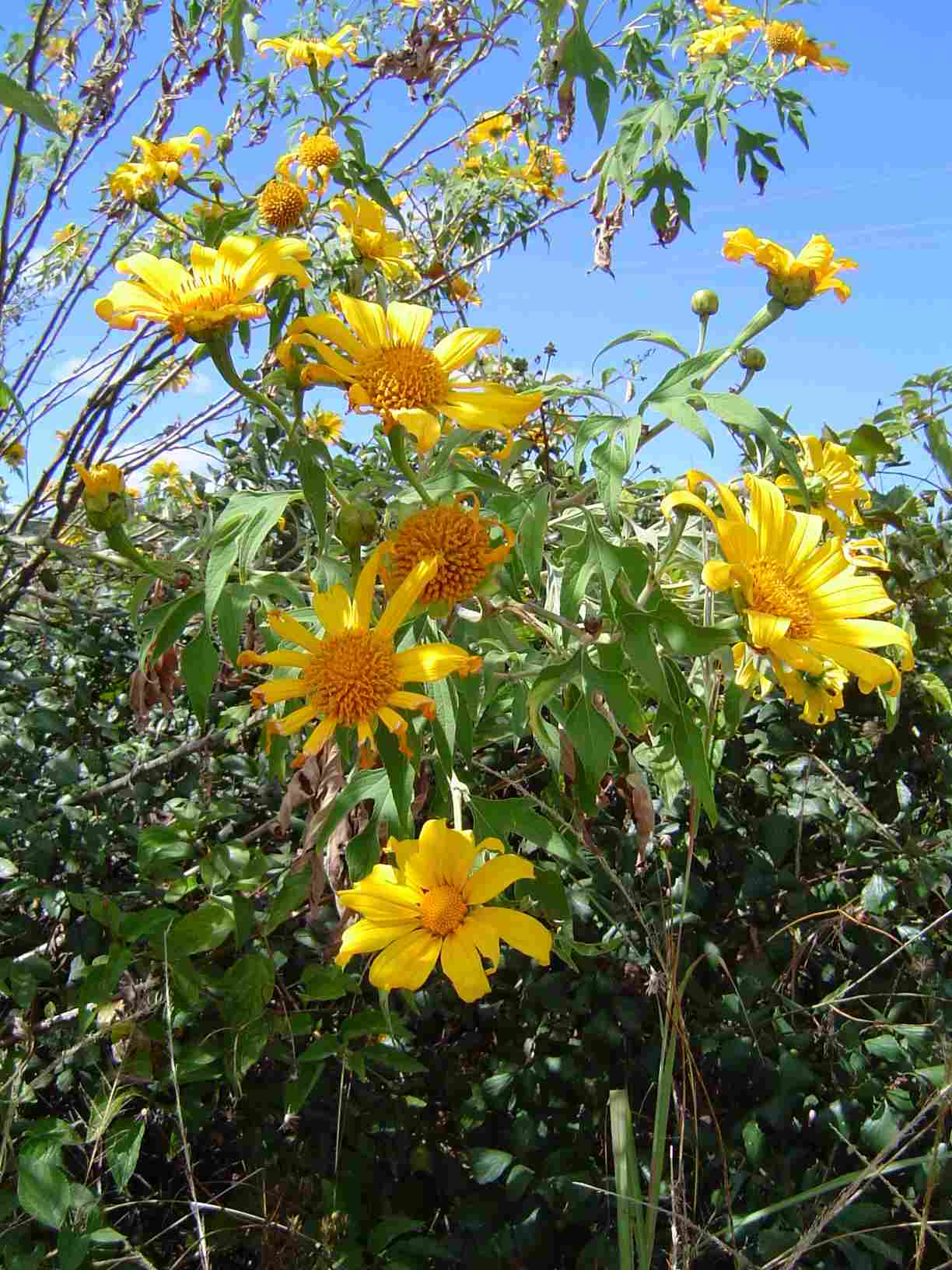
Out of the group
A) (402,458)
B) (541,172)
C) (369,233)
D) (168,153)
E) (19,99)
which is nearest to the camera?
(19,99)

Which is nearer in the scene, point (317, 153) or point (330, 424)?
point (317, 153)

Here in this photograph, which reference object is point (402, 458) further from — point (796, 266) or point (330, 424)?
point (330, 424)

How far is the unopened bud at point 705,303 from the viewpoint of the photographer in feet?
4.01

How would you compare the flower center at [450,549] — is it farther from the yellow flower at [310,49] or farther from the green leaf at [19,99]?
the yellow flower at [310,49]

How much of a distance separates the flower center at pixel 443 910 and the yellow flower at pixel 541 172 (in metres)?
3.03

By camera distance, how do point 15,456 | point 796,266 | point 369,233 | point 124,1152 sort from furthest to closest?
point 15,456
point 369,233
point 124,1152
point 796,266

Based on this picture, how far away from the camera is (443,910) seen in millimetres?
1013

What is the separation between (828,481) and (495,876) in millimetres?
719

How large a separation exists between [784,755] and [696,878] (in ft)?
0.83

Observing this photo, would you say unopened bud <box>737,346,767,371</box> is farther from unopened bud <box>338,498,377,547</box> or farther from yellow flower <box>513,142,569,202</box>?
yellow flower <box>513,142,569,202</box>

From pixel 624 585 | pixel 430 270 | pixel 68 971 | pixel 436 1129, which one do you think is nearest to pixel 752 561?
pixel 624 585

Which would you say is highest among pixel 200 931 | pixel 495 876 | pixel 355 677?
pixel 355 677

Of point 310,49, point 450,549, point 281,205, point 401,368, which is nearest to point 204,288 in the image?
point 401,368

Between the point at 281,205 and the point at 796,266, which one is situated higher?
the point at 281,205
